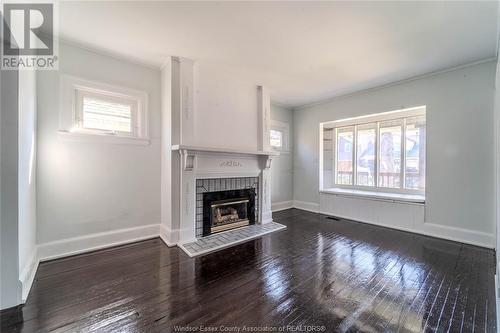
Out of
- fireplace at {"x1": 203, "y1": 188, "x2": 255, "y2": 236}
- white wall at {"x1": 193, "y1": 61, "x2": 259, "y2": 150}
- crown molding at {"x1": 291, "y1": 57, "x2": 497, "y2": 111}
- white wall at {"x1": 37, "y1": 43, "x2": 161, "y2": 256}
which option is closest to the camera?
white wall at {"x1": 37, "y1": 43, "x2": 161, "y2": 256}

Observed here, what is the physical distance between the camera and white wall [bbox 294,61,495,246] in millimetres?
3035

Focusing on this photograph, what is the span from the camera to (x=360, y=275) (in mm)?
2264

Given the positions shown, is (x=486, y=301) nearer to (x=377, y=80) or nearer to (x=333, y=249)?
(x=333, y=249)

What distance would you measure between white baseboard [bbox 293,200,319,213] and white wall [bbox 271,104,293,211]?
0.14 m

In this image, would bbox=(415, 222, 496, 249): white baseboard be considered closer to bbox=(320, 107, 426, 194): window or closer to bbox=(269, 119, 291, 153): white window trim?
bbox=(320, 107, 426, 194): window

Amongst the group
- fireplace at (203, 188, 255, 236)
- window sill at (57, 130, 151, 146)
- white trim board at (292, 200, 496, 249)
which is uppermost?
window sill at (57, 130, 151, 146)

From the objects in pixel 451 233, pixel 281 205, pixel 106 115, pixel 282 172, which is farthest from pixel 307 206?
pixel 106 115

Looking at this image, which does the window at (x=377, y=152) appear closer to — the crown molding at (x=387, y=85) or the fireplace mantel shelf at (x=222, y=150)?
the crown molding at (x=387, y=85)

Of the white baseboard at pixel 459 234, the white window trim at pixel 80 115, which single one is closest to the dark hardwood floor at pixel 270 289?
the white baseboard at pixel 459 234

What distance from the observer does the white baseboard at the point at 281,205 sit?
17.1ft

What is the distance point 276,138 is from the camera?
5375 millimetres

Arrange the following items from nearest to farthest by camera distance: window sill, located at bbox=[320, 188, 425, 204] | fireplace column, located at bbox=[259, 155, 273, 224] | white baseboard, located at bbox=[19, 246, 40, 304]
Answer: white baseboard, located at bbox=[19, 246, 40, 304], window sill, located at bbox=[320, 188, 425, 204], fireplace column, located at bbox=[259, 155, 273, 224]

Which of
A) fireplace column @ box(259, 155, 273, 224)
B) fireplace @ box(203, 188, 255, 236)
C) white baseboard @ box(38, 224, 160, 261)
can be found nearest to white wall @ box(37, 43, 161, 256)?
white baseboard @ box(38, 224, 160, 261)

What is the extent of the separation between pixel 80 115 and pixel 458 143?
5461mm
